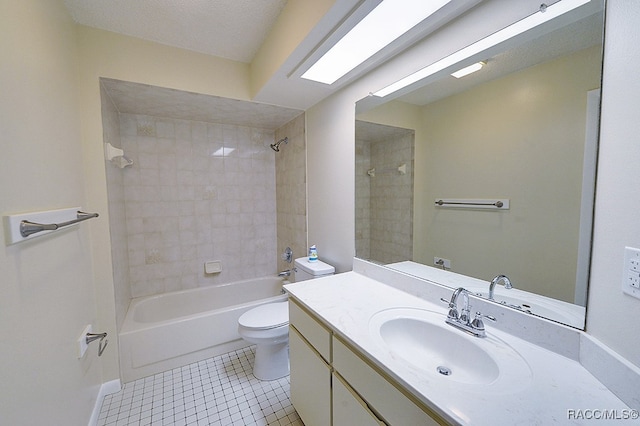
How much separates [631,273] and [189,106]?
280 cm

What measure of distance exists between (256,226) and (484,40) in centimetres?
270

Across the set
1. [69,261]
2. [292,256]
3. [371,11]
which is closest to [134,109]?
[69,261]

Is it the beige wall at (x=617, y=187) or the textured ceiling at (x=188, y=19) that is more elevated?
the textured ceiling at (x=188, y=19)

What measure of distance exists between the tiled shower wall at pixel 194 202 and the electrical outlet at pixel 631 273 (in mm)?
2916

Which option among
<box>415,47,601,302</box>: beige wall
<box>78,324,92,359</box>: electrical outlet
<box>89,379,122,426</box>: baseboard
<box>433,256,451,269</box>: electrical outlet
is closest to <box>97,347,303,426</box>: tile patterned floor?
<box>89,379,122,426</box>: baseboard

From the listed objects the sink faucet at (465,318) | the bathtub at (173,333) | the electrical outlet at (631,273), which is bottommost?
the bathtub at (173,333)

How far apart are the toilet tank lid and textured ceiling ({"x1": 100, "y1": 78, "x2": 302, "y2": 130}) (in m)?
1.45

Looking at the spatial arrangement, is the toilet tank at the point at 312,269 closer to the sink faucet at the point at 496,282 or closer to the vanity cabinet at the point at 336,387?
the vanity cabinet at the point at 336,387

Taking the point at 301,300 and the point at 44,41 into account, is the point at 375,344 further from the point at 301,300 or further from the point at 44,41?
the point at 44,41

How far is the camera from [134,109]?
229 cm

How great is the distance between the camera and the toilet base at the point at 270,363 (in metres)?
1.86

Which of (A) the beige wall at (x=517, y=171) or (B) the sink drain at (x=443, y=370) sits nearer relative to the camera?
(A) the beige wall at (x=517, y=171)

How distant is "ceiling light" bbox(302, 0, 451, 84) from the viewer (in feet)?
3.47

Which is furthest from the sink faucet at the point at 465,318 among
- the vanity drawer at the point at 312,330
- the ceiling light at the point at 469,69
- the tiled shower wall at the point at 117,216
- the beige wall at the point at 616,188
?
the tiled shower wall at the point at 117,216
